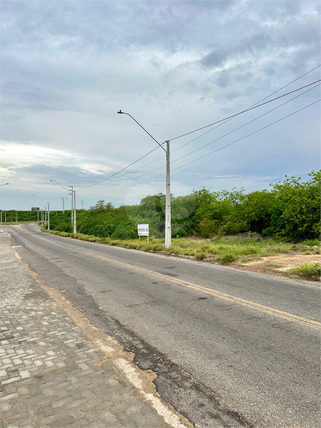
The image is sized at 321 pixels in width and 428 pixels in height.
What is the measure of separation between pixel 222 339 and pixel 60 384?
7.89 feet

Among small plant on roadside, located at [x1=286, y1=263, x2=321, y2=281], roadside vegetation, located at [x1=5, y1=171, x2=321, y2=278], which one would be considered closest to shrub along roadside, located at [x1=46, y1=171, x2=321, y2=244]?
roadside vegetation, located at [x1=5, y1=171, x2=321, y2=278]

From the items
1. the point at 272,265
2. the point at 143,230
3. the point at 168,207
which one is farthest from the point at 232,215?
the point at 272,265

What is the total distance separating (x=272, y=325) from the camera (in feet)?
16.7

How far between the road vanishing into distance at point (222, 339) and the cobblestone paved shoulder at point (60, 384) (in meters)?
0.46

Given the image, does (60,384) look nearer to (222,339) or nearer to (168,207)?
(222,339)

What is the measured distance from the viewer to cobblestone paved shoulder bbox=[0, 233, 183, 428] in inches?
108

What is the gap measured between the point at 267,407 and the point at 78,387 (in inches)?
76.8

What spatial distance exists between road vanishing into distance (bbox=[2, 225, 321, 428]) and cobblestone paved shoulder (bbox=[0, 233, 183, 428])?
458 millimetres

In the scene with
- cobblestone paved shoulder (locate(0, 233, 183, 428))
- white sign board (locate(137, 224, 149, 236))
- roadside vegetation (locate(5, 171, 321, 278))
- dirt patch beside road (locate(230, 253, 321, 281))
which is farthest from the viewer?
white sign board (locate(137, 224, 149, 236))

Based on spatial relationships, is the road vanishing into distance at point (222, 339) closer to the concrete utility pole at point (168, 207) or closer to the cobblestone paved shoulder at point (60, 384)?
the cobblestone paved shoulder at point (60, 384)

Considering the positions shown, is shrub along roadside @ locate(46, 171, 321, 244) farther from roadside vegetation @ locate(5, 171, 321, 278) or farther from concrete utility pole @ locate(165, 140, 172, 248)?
concrete utility pole @ locate(165, 140, 172, 248)

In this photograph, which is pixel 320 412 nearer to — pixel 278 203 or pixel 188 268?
pixel 188 268

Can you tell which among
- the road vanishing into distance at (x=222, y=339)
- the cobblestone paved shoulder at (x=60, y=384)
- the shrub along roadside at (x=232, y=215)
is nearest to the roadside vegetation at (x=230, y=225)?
the shrub along roadside at (x=232, y=215)

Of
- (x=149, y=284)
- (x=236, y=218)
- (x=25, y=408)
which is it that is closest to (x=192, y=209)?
(x=236, y=218)
